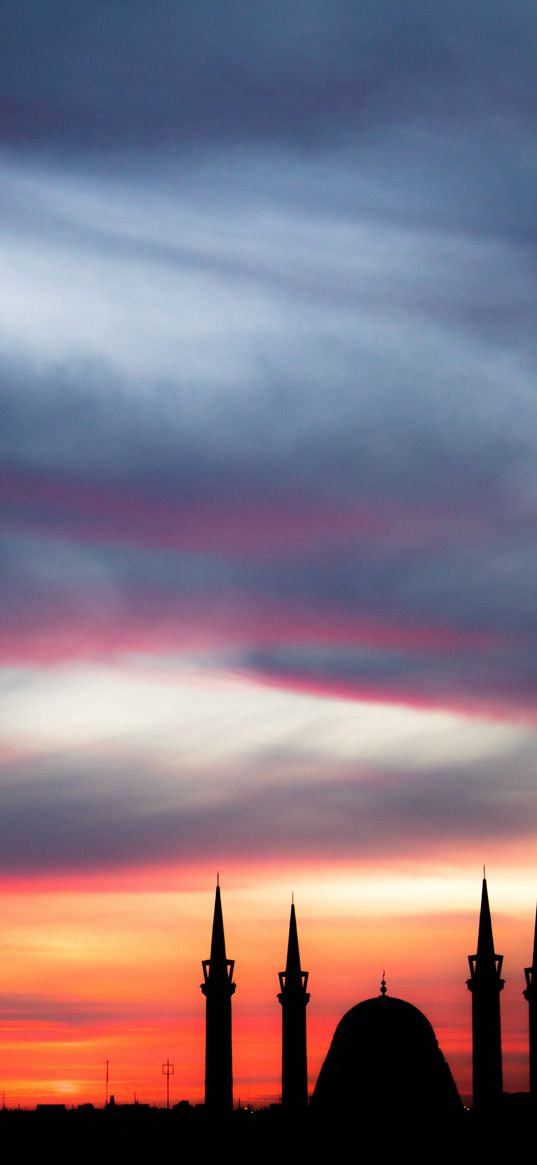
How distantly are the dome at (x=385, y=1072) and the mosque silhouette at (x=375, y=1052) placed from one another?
2.2 inches

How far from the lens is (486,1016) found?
120250mm

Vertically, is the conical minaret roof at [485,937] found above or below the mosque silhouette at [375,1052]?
above

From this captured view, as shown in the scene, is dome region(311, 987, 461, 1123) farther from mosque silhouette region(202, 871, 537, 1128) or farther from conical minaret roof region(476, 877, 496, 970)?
conical minaret roof region(476, 877, 496, 970)

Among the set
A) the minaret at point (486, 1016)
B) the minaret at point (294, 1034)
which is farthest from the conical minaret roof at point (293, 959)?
the minaret at point (486, 1016)

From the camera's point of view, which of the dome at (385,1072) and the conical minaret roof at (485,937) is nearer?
the dome at (385,1072)

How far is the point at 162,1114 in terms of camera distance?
154125 mm

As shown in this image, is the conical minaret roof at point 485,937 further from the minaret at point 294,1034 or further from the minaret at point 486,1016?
the minaret at point 294,1034

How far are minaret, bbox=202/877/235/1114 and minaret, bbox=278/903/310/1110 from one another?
11.2ft

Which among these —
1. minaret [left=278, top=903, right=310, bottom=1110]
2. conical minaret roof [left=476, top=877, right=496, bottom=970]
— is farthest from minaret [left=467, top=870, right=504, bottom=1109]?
minaret [left=278, top=903, right=310, bottom=1110]

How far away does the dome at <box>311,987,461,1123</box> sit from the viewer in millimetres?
115062

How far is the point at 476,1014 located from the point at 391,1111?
8.86m

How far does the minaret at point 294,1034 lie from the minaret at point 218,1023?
11.2 ft

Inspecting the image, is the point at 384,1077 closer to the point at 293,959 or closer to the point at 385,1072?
the point at 385,1072

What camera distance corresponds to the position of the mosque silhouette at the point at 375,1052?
115188mm
